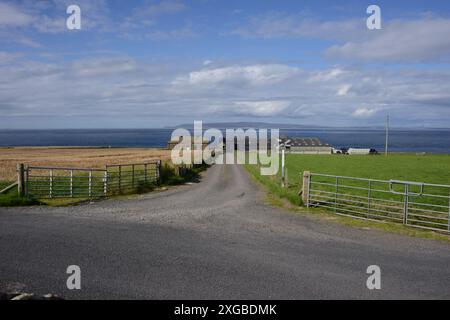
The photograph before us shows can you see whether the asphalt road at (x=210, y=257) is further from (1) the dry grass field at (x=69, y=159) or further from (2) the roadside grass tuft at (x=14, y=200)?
(1) the dry grass field at (x=69, y=159)

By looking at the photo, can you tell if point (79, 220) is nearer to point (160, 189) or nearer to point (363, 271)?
point (363, 271)

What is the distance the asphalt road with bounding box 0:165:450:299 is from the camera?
23.7ft

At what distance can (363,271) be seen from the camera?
8.31m

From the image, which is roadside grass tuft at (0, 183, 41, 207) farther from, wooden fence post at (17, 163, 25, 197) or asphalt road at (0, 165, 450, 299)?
asphalt road at (0, 165, 450, 299)

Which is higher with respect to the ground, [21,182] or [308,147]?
[21,182]

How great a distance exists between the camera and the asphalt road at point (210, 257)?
7223 mm

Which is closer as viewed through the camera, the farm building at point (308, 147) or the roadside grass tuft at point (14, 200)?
the roadside grass tuft at point (14, 200)

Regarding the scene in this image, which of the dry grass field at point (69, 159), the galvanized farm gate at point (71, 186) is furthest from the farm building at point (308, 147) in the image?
the galvanized farm gate at point (71, 186)

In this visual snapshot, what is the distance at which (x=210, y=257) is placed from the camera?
9.22 meters

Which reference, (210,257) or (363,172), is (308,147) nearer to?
(363,172)

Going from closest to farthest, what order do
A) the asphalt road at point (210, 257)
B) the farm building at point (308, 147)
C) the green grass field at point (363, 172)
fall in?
the asphalt road at point (210, 257)
the green grass field at point (363, 172)
the farm building at point (308, 147)

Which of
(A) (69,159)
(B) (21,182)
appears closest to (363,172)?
(B) (21,182)

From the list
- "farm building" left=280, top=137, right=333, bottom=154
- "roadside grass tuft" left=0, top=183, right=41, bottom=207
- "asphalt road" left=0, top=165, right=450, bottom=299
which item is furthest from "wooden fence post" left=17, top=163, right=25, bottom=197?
"farm building" left=280, top=137, right=333, bottom=154
